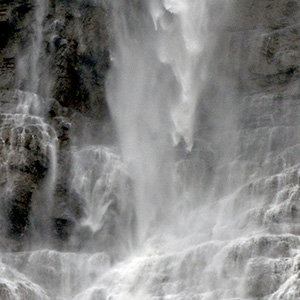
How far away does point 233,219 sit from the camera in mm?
36688

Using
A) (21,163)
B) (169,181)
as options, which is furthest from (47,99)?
(169,181)

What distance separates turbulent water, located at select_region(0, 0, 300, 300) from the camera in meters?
32.7

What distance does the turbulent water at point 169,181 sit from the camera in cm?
3272

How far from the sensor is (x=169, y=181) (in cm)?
4319

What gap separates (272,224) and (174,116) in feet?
48.2

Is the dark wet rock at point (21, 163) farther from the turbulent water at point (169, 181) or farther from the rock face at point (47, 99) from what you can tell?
the turbulent water at point (169, 181)

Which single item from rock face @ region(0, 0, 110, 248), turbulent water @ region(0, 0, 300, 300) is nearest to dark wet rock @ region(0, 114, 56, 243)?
rock face @ region(0, 0, 110, 248)

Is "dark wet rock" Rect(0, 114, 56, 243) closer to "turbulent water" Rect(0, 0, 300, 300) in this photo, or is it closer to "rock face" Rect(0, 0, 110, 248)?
"rock face" Rect(0, 0, 110, 248)

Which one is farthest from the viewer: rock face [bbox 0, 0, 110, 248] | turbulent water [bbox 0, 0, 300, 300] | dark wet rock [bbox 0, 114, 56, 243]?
rock face [bbox 0, 0, 110, 248]

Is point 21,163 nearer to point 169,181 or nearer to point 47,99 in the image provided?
point 47,99

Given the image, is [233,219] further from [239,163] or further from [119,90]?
[119,90]

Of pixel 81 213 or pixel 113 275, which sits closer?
pixel 113 275

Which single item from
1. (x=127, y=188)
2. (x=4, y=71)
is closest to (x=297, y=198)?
(x=127, y=188)

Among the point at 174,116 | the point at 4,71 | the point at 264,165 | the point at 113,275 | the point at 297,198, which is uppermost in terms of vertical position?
the point at 4,71
